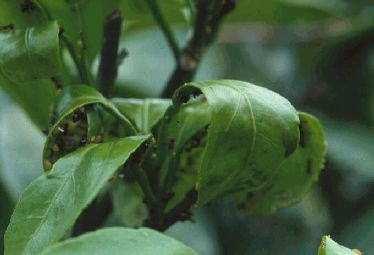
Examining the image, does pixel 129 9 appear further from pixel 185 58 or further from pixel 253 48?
pixel 253 48

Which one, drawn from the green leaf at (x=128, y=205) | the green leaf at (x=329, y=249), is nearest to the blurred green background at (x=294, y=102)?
the green leaf at (x=128, y=205)

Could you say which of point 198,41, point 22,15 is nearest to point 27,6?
point 22,15

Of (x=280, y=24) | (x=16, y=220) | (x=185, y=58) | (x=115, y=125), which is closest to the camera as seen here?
(x=16, y=220)

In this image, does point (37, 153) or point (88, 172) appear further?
point (37, 153)

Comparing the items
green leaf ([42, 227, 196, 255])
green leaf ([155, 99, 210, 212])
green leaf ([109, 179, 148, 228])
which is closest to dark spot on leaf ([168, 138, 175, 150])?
green leaf ([155, 99, 210, 212])

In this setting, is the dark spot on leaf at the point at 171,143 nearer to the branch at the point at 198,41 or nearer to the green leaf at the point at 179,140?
the green leaf at the point at 179,140

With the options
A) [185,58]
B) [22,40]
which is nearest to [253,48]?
[185,58]
